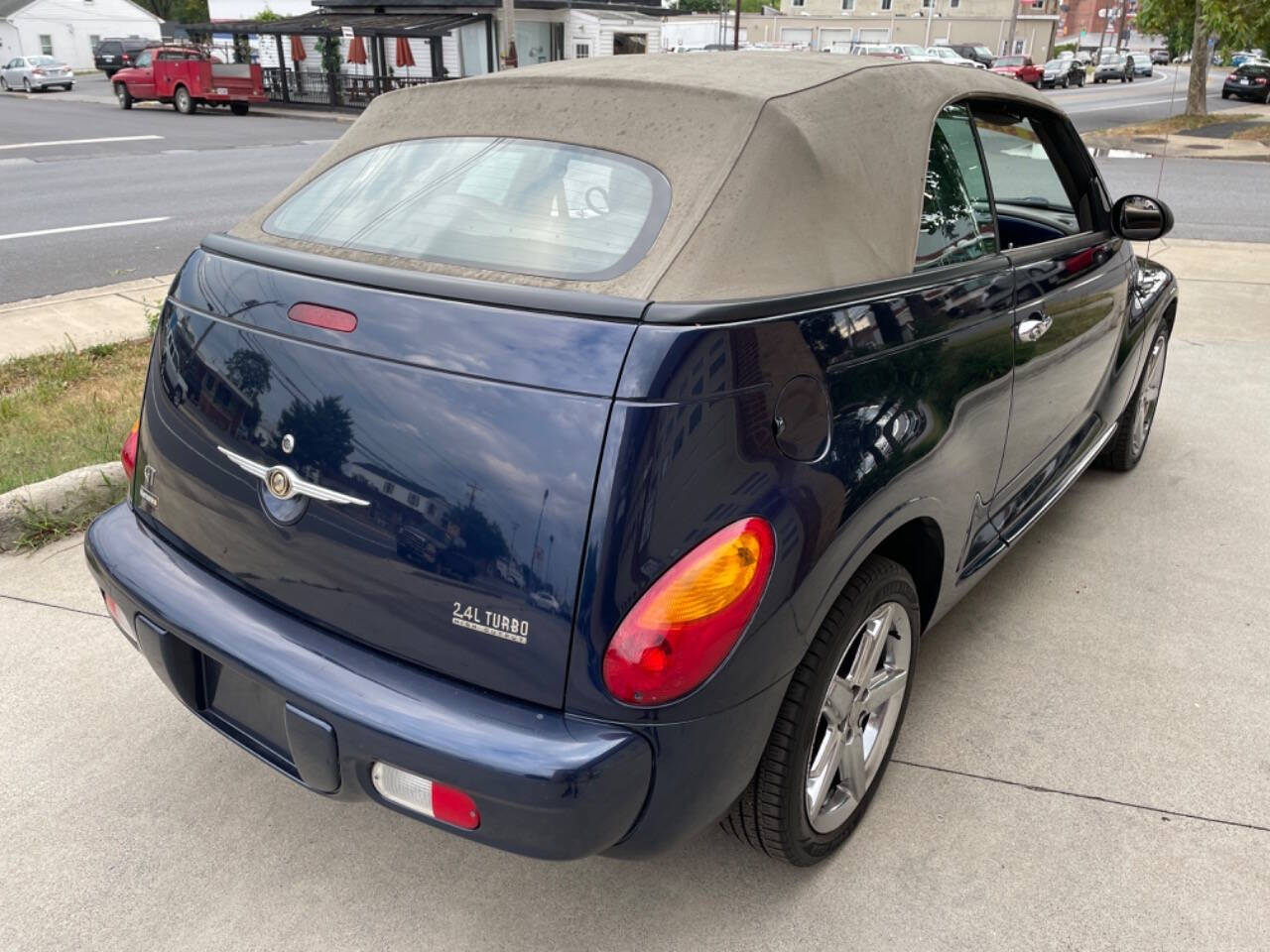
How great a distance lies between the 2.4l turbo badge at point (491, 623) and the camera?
1788mm

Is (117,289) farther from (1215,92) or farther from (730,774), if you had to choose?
(1215,92)

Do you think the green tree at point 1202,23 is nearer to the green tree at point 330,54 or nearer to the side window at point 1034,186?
the side window at point 1034,186

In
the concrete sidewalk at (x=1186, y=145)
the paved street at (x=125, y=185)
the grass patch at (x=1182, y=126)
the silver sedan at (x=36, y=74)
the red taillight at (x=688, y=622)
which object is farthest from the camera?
the silver sedan at (x=36, y=74)

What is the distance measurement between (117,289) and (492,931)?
6.96 meters

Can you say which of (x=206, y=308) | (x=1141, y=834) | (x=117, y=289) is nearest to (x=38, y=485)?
(x=206, y=308)

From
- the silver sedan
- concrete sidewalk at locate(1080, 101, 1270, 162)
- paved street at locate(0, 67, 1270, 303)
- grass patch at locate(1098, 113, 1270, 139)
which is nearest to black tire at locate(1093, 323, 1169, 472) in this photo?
Answer: paved street at locate(0, 67, 1270, 303)

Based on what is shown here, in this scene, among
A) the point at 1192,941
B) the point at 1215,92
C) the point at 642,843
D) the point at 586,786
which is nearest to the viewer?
the point at 586,786

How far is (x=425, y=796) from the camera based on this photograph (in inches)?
73.6

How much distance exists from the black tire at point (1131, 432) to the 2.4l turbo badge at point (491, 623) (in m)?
3.28

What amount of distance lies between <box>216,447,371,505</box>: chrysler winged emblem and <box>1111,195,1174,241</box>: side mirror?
117 inches

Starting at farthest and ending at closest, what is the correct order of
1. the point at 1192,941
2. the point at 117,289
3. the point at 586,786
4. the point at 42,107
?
the point at 42,107 < the point at 117,289 < the point at 1192,941 < the point at 586,786

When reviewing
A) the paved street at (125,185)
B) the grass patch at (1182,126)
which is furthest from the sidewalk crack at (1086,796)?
the grass patch at (1182,126)

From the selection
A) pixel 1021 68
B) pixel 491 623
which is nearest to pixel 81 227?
pixel 491 623

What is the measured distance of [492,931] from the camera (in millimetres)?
2219
